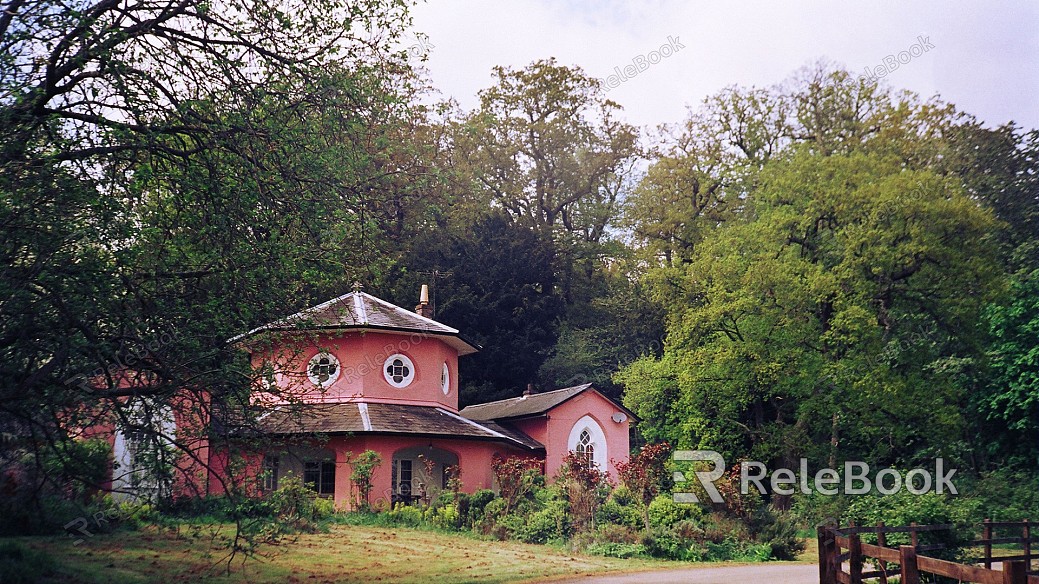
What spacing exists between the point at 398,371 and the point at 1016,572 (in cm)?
2485

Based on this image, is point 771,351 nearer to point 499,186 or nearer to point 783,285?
point 783,285

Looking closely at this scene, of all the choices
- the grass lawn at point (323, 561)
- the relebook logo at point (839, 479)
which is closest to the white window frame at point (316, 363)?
the grass lawn at point (323, 561)

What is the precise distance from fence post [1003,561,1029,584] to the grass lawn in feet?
33.5

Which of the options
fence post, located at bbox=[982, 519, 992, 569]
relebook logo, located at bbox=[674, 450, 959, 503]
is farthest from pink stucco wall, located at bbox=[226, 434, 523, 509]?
fence post, located at bbox=[982, 519, 992, 569]

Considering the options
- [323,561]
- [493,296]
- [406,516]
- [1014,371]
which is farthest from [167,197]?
[493,296]

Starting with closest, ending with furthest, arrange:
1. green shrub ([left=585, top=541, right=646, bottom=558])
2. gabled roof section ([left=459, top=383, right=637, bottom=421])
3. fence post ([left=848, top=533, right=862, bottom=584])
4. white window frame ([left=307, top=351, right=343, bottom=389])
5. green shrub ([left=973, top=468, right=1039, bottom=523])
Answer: fence post ([left=848, top=533, right=862, bottom=584]) < white window frame ([left=307, top=351, right=343, bottom=389]) < green shrub ([left=585, top=541, right=646, bottom=558]) < green shrub ([left=973, top=468, right=1039, bottom=523]) < gabled roof section ([left=459, top=383, right=637, bottom=421])

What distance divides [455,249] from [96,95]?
35246 millimetres

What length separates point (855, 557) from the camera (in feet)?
39.0

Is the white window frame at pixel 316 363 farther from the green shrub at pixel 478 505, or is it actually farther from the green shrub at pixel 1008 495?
the green shrub at pixel 1008 495

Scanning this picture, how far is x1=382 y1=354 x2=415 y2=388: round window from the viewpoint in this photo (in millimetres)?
31062

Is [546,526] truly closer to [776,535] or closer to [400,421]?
[776,535]

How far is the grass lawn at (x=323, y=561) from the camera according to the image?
1574 centimetres

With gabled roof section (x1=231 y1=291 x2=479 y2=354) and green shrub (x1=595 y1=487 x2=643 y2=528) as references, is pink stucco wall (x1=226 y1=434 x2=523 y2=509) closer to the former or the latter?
gabled roof section (x1=231 y1=291 x2=479 y2=354)

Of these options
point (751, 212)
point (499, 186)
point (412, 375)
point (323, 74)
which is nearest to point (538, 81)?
point (499, 186)
